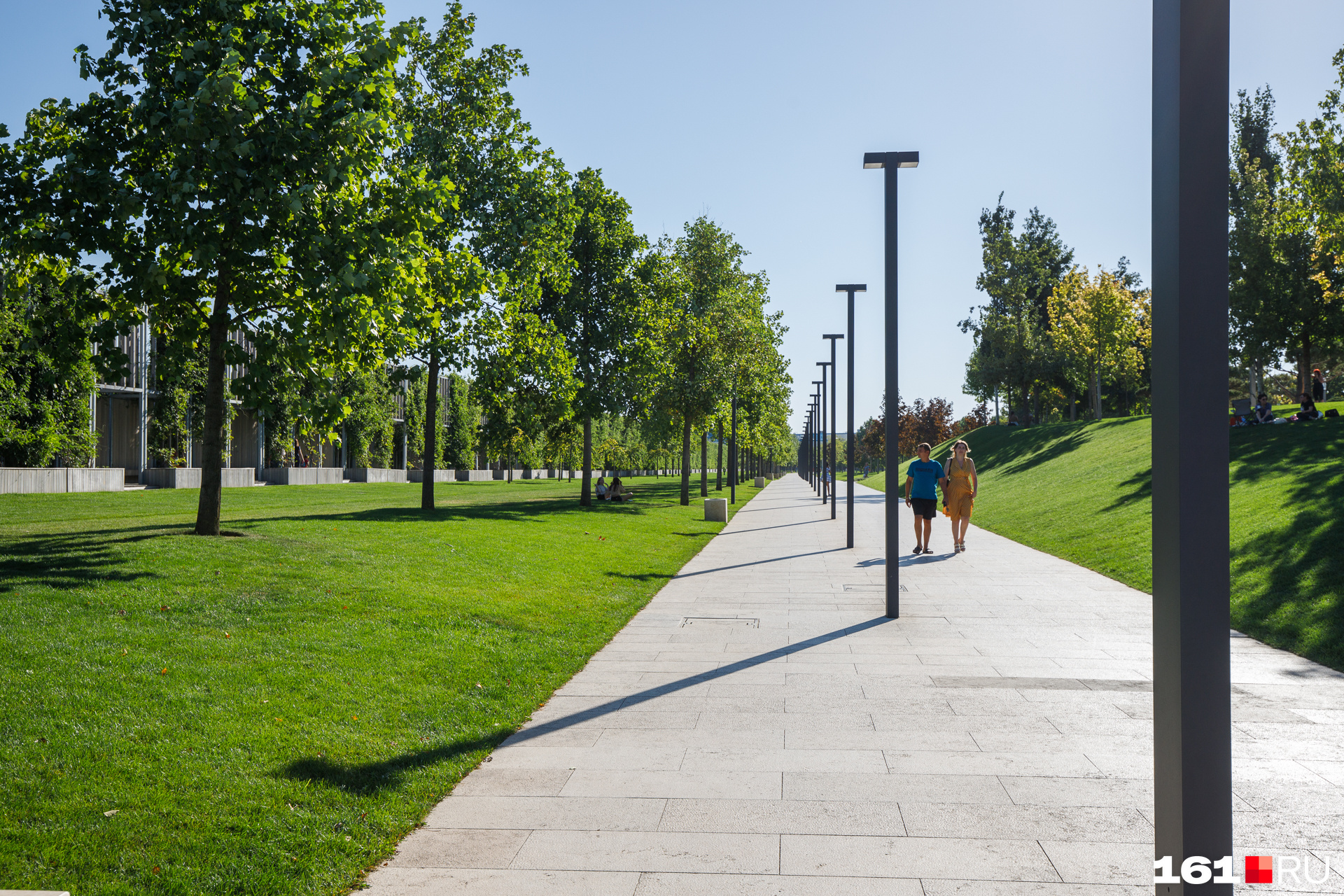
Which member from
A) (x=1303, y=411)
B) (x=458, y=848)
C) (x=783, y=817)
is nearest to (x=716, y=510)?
(x=1303, y=411)

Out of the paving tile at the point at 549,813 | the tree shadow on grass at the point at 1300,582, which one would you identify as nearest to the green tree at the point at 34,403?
the paving tile at the point at 549,813

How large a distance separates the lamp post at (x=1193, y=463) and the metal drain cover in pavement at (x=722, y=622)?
7.22 m

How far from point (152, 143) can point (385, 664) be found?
8.05m

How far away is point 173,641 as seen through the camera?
684cm

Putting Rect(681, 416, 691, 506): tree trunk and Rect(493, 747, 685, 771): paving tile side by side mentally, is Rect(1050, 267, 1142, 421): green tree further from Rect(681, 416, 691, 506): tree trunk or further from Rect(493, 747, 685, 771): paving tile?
Rect(493, 747, 685, 771): paving tile

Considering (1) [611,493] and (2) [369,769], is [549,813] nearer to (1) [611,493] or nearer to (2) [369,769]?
(2) [369,769]

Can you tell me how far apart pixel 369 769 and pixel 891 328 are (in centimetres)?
749

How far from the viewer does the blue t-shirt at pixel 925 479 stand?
53.1 feet

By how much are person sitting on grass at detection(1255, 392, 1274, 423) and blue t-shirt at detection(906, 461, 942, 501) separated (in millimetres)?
23452

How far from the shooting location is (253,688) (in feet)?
19.7

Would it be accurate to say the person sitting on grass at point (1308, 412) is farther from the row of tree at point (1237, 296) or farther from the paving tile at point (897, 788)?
the paving tile at point (897, 788)

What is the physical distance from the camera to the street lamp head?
10.4m

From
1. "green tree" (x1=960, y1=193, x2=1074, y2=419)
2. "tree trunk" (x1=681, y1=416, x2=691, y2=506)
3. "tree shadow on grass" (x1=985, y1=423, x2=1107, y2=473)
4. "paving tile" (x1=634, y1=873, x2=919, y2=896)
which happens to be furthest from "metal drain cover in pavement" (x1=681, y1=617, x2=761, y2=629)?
"green tree" (x1=960, y1=193, x2=1074, y2=419)

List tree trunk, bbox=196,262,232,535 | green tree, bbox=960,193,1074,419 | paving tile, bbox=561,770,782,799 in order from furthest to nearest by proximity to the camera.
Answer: green tree, bbox=960,193,1074,419 → tree trunk, bbox=196,262,232,535 → paving tile, bbox=561,770,782,799
